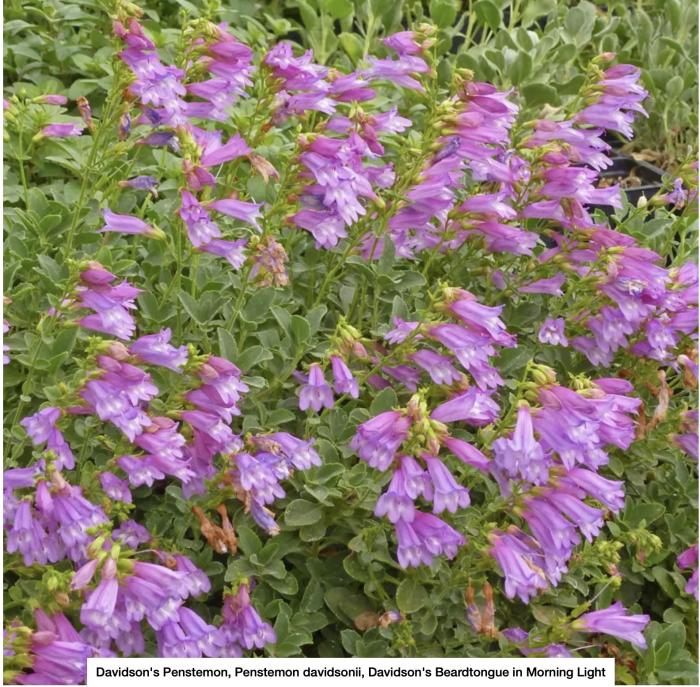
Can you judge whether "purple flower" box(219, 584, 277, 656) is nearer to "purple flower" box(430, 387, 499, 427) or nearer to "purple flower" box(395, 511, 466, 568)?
"purple flower" box(395, 511, 466, 568)

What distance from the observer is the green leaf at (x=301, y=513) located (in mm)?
2447

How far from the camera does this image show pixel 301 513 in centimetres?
247

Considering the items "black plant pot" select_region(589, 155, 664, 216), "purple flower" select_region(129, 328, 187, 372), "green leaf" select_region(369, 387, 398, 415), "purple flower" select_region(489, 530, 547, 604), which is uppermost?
"purple flower" select_region(129, 328, 187, 372)

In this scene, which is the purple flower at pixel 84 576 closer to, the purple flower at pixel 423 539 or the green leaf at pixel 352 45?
the purple flower at pixel 423 539

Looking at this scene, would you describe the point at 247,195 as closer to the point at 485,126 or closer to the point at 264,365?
the point at 264,365

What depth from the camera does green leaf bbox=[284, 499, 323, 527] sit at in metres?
2.45

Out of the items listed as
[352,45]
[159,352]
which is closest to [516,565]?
[159,352]

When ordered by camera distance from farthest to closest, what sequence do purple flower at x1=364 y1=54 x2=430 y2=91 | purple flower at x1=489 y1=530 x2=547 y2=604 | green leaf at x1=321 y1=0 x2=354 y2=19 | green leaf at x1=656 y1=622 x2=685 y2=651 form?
green leaf at x1=321 y1=0 x2=354 y2=19 → purple flower at x1=364 y1=54 x2=430 y2=91 → green leaf at x1=656 y1=622 x2=685 y2=651 → purple flower at x1=489 y1=530 x2=547 y2=604

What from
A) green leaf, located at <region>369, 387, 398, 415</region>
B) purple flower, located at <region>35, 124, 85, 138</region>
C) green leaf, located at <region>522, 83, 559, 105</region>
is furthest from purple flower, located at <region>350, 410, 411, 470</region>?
green leaf, located at <region>522, 83, 559, 105</region>

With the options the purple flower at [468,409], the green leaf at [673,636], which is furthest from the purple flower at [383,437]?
the green leaf at [673,636]

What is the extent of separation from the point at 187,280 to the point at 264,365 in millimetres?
359

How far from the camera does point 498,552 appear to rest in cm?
225

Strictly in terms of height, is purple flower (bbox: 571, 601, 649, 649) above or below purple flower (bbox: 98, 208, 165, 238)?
below
